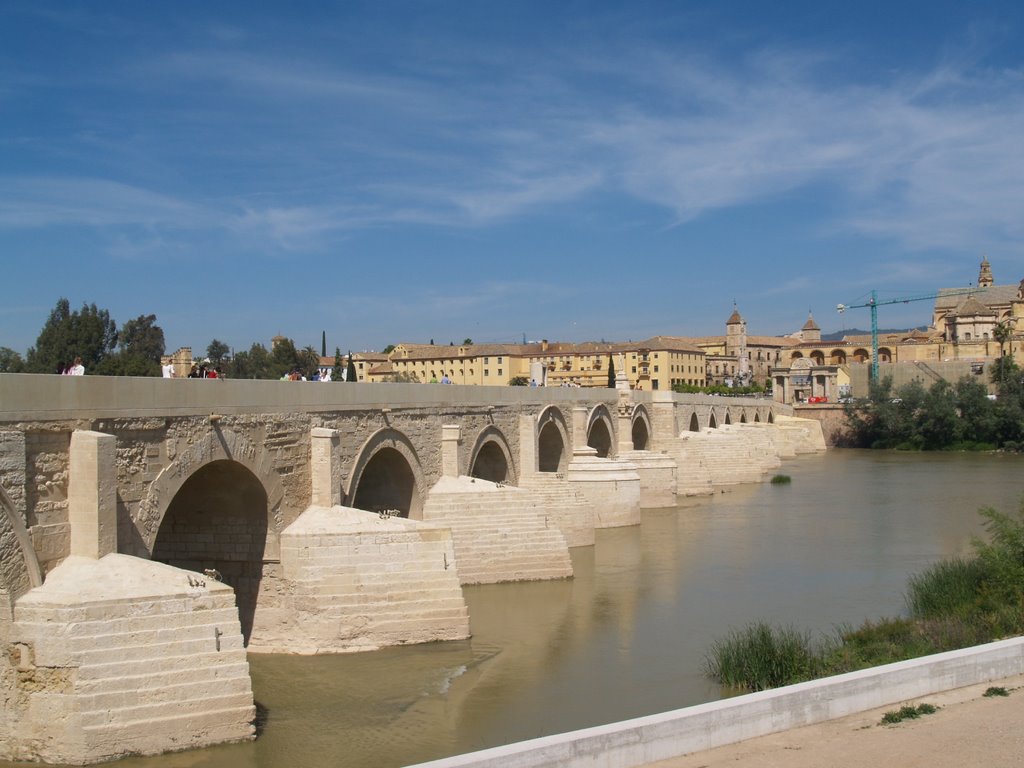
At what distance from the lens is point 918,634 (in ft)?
35.6

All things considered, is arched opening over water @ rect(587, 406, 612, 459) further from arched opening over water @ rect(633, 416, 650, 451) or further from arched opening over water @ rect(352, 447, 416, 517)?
arched opening over water @ rect(352, 447, 416, 517)

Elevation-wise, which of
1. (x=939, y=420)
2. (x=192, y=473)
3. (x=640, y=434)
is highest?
(x=192, y=473)

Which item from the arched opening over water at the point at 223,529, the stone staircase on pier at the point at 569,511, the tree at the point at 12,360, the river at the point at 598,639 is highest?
the tree at the point at 12,360

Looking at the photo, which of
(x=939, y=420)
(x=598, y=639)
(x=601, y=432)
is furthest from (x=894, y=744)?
(x=939, y=420)

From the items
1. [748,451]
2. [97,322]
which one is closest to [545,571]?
[97,322]

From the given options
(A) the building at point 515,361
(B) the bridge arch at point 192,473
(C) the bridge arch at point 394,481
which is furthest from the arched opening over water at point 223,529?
(A) the building at point 515,361

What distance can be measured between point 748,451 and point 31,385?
112ft

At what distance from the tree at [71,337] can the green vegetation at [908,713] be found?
2589 cm

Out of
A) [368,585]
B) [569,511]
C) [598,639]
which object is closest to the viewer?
[368,585]

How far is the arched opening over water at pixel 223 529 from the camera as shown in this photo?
12461mm

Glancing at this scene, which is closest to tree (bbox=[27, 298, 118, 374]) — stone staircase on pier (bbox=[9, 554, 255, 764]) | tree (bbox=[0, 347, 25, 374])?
tree (bbox=[0, 347, 25, 374])

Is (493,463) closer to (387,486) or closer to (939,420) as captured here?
(387,486)

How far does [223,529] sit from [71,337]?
19.0 metres

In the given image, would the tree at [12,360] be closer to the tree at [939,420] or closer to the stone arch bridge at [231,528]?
the stone arch bridge at [231,528]
